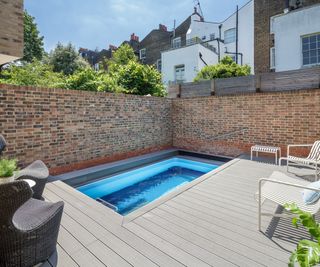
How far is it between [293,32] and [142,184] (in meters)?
10.6

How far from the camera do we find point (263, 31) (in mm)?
13977

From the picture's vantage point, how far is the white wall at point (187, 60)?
1568 cm

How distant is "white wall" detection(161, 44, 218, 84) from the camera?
1568cm

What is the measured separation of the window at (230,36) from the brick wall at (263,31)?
2244 mm

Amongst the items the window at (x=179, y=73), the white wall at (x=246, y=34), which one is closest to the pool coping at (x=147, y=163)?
the window at (x=179, y=73)

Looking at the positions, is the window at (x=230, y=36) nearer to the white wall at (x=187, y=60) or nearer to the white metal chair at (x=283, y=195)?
the white wall at (x=187, y=60)

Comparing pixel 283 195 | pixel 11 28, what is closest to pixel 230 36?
pixel 11 28

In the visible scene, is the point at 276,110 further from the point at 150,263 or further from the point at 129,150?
the point at 150,263

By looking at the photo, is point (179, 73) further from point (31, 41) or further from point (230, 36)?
point (31, 41)

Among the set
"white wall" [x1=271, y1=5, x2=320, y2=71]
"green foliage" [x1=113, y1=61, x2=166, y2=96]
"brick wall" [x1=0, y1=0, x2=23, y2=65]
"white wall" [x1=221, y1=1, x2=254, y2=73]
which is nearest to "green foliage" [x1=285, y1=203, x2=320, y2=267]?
"brick wall" [x1=0, y1=0, x2=23, y2=65]

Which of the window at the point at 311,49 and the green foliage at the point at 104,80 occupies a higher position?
the window at the point at 311,49

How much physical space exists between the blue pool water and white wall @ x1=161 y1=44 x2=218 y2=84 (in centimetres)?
972

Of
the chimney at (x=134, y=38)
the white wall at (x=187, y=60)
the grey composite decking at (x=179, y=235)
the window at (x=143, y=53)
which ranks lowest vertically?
the grey composite decking at (x=179, y=235)

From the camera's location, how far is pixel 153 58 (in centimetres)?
2277
